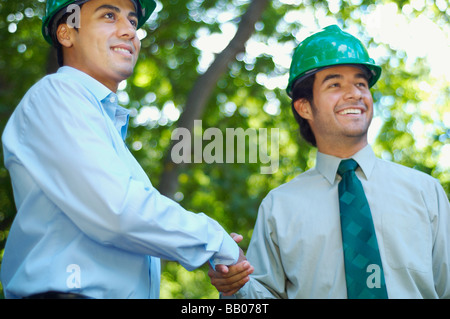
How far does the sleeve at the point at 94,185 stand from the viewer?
2133mm

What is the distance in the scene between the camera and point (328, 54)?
3.68 metres

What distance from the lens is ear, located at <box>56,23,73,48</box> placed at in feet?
9.66

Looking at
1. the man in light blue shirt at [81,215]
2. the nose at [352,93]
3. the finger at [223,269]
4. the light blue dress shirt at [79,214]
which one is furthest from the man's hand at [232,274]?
the nose at [352,93]

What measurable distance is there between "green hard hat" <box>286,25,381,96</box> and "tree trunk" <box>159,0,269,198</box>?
2.39 meters

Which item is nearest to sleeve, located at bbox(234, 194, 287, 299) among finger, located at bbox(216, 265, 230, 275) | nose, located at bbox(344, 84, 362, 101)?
finger, located at bbox(216, 265, 230, 275)

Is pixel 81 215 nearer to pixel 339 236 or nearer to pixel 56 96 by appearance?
pixel 56 96

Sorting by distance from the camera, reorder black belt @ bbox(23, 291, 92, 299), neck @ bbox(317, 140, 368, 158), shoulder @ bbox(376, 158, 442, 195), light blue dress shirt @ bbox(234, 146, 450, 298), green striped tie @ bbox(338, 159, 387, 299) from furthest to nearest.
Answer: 1. neck @ bbox(317, 140, 368, 158)
2. shoulder @ bbox(376, 158, 442, 195)
3. light blue dress shirt @ bbox(234, 146, 450, 298)
4. green striped tie @ bbox(338, 159, 387, 299)
5. black belt @ bbox(23, 291, 92, 299)

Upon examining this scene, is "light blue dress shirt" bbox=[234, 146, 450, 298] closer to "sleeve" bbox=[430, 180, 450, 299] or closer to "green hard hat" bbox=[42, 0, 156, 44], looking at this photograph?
"sleeve" bbox=[430, 180, 450, 299]

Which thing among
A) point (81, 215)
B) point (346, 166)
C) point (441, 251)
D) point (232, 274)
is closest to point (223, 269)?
point (232, 274)

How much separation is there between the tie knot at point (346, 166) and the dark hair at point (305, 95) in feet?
1.62

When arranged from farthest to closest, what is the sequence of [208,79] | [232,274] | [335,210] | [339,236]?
[208,79] → [335,210] → [339,236] → [232,274]

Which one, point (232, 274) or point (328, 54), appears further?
point (328, 54)

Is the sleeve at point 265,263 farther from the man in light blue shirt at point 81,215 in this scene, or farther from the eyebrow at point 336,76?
the eyebrow at point 336,76

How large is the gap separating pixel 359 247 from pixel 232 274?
0.87m
